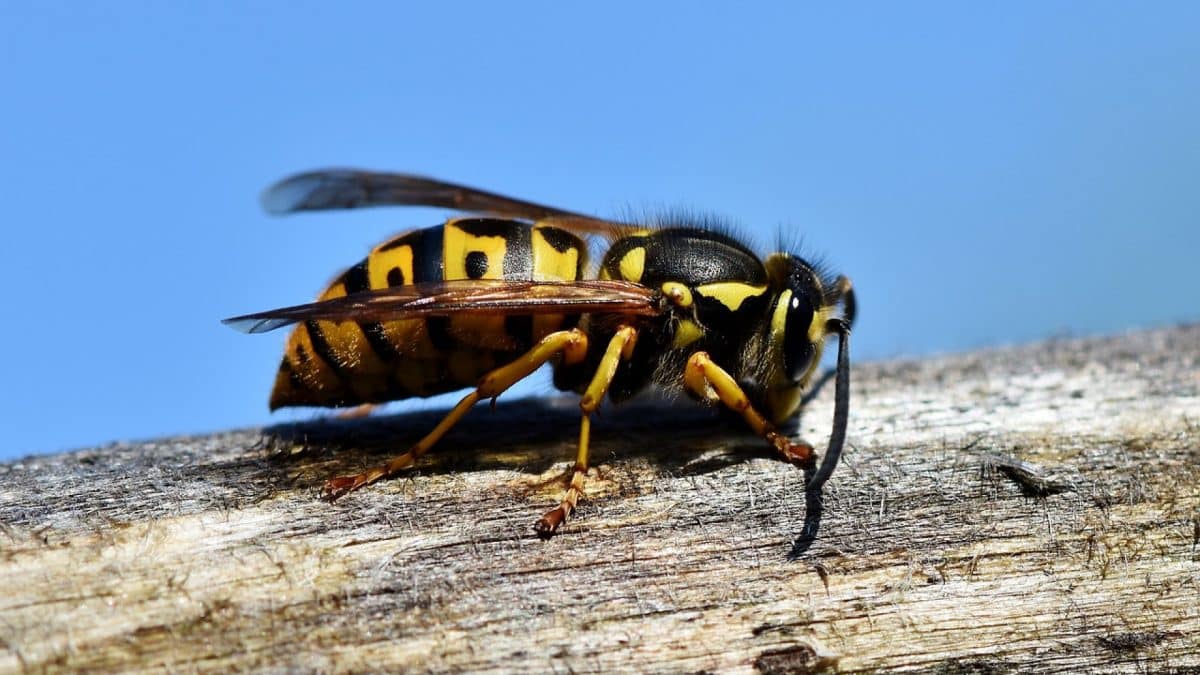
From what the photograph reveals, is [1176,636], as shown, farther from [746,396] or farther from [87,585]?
[87,585]

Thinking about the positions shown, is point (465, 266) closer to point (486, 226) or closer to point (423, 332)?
point (486, 226)

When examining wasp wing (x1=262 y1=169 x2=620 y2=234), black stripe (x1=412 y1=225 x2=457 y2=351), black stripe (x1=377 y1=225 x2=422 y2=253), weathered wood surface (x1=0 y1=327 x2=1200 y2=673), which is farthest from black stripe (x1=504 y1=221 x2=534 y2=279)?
wasp wing (x1=262 y1=169 x2=620 y2=234)

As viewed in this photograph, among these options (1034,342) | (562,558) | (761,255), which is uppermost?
(761,255)

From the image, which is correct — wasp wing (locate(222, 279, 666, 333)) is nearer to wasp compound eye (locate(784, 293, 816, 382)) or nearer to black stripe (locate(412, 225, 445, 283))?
black stripe (locate(412, 225, 445, 283))

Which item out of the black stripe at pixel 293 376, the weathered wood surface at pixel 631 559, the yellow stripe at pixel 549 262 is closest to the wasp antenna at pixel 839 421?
the weathered wood surface at pixel 631 559

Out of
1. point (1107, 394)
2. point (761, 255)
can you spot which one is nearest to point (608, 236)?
point (761, 255)

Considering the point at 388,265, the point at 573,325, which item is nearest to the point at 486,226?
the point at 388,265
